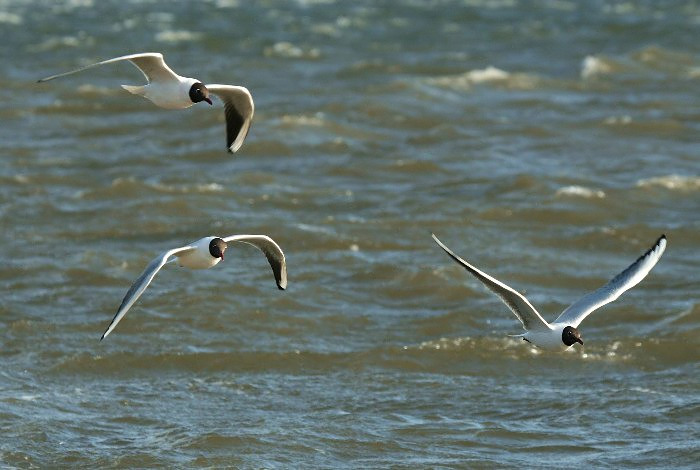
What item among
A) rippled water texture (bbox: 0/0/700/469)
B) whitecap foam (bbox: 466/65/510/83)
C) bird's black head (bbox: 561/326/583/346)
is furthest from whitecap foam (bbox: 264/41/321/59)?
bird's black head (bbox: 561/326/583/346)

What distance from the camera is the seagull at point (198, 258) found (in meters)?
9.38

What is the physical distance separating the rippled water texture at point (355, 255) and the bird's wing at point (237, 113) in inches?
85.8

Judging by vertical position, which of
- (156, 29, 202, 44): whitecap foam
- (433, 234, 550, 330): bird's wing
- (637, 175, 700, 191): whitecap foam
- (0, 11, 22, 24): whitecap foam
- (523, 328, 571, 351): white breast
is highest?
(433, 234, 550, 330): bird's wing

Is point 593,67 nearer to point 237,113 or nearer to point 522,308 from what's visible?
point 237,113

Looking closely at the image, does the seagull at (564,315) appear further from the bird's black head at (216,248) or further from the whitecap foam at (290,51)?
the whitecap foam at (290,51)

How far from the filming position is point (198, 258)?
10.3 metres

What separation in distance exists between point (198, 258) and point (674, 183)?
11.1m

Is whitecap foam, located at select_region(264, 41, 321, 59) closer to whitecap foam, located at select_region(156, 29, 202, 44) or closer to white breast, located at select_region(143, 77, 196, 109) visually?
whitecap foam, located at select_region(156, 29, 202, 44)

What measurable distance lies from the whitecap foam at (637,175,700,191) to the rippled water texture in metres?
0.04

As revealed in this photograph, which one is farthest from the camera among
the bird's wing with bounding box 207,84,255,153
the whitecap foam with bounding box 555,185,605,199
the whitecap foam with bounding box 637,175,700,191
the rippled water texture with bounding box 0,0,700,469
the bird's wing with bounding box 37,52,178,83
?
the whitecap foam with bounding box 637,175,700,191

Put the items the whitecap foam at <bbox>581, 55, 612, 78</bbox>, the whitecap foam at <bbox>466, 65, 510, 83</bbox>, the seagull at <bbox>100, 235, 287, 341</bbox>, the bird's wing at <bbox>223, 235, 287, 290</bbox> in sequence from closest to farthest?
1. the seagull at <bbox>100, 235, 287, 341</bbox>
2. the bird's wing at <bbox>223, 235, 287, 290</bbox>
3. the whitecap foam at <bbox>466, 65, 510, 83</bbox>
4. the whitecap foam at <bbox>581, 55, 612, 78</bbox>

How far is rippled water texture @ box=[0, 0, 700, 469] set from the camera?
11.6 m

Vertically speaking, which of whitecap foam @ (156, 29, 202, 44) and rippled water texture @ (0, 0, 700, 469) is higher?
rippled water texture @ (0, 0, 700, 469)

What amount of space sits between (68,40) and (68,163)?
38.5 feet
